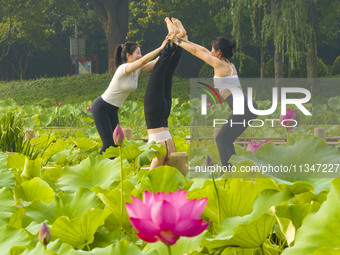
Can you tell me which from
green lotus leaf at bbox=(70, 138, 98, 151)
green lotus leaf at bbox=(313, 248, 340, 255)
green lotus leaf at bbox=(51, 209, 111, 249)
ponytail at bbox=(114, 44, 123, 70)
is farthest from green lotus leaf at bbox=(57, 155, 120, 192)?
ponytail at bbox=(114, 44, 123, 70)

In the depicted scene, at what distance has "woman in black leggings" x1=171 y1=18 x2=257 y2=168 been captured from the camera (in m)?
3.35

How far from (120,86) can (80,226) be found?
344cm

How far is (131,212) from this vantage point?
75cm

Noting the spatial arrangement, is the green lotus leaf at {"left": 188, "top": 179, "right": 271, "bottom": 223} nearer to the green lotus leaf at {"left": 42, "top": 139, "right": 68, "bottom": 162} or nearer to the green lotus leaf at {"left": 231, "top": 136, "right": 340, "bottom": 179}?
the green lotus leaf at {"left": 231, "top": 136, "right": 340, "bottom": 179}

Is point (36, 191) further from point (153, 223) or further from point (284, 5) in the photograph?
point (284, 5)

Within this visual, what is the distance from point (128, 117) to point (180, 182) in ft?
29.9

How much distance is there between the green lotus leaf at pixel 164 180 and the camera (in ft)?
5.05

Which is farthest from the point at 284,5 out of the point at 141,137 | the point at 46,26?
the point at 46,26

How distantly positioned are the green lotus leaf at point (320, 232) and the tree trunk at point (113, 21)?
20.5 metres

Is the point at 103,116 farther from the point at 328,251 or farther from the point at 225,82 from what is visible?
the point at 328,251

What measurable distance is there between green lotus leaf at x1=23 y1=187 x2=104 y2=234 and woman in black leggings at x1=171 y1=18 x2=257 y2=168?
6.02 feet

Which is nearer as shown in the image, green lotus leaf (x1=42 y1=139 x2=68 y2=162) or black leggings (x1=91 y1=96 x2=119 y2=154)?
green lotus leaf (x1=42 y1=139 x2=68 y2=162)

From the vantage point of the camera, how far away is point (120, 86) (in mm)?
4586

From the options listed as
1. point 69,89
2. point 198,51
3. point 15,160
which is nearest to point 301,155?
point 15,160
